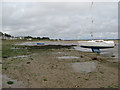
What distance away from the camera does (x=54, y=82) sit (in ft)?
30.5

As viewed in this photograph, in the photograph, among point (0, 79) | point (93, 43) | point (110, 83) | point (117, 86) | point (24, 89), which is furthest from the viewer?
point (93, 43)

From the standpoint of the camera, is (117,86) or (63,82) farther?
(63,82)

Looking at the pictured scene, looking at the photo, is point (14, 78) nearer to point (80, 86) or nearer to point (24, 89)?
point (24, 89)

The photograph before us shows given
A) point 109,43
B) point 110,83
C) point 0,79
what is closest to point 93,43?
point 109,43

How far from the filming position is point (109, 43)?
32625 mm

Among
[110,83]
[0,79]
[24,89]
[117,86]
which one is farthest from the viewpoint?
[0,79]

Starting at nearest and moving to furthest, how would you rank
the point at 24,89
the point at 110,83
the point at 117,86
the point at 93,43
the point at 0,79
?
1. the point at 24,89
2. the point at 117,86
3. the point at 110,83
4. the point at 0,79
5. the point at 93,43

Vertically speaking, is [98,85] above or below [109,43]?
below

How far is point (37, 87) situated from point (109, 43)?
27.8 metres

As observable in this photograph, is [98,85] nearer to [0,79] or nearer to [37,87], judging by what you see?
[37,87]

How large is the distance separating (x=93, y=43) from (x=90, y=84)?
23820mm

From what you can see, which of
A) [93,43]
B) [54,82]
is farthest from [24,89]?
[93,43]

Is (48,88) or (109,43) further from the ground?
(109,43)

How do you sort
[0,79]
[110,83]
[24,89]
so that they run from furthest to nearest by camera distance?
[0,79] < [110,83] < [24,89]
